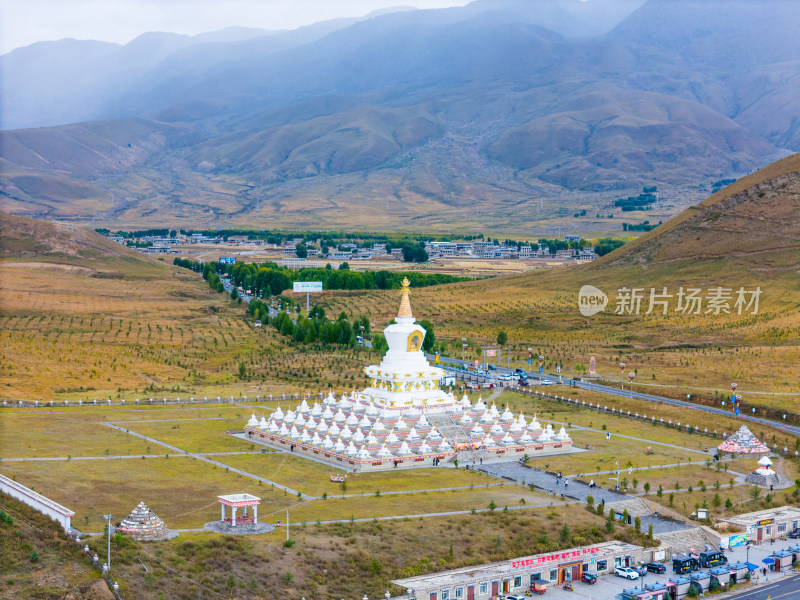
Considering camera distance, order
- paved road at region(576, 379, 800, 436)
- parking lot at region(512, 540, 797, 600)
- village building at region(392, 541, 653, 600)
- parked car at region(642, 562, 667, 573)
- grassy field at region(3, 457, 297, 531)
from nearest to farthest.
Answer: village building at region(392, 541, 653, 600) < parking lot at region(512, 540, 797, 600) < parked car at region(642, 562, 667, 573) < grassy field at region(3, 457, 297, 531) < paved road at region(576, 379, 800, 436)

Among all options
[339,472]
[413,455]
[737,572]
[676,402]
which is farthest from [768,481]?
[676,402]

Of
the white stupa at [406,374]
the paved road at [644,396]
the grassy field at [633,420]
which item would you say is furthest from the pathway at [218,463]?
the paved road at [644,396]

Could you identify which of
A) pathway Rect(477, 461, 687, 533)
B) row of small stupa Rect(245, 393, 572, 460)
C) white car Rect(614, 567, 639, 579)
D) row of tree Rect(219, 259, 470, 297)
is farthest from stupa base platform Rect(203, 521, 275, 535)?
row of tree Rect(219, 259, 470, 297)

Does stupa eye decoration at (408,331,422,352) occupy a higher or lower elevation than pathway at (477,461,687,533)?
higher

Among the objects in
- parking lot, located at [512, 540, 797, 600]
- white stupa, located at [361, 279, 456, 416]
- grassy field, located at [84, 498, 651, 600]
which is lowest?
parking lot, located at [512, 540, 797, 600]

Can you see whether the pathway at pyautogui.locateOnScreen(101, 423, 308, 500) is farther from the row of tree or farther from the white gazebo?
the row of tree

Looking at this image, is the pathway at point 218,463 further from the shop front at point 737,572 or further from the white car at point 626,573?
the shop front at point 737,572

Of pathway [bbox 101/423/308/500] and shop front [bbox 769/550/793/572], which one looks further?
pathway [bbox 101/423/308/500]
